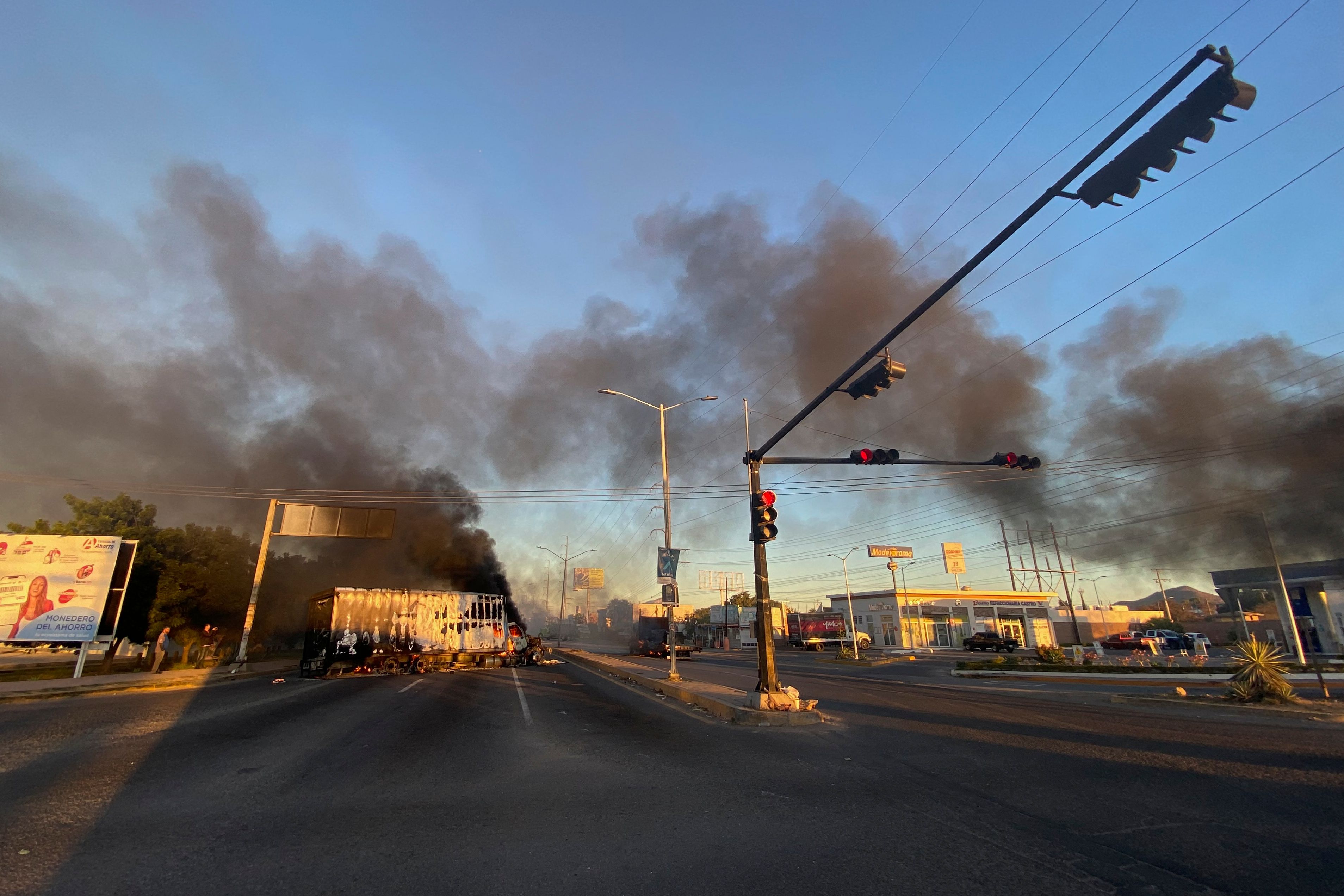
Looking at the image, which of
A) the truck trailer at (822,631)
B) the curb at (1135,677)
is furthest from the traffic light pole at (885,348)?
the truck trailer at (822,631)

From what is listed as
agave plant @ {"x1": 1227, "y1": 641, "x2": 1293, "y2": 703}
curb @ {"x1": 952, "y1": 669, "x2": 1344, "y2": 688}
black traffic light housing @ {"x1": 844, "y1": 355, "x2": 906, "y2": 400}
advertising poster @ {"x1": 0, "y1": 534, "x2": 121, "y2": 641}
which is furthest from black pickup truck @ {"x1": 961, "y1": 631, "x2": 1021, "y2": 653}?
advertising poster @ {"x1": 0, "y1": 534, "x2": 121, "y2": 641}

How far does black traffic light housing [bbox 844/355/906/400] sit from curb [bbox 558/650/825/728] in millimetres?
5643

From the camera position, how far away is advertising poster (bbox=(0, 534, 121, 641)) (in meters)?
19.5

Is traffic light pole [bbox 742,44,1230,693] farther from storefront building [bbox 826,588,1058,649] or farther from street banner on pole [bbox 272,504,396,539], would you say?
storefront building [bbox 826,588,1058,649]

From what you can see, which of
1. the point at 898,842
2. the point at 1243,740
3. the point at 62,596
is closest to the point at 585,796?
the point at 898,842

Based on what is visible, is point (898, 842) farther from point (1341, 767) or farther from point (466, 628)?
point (466, 628)

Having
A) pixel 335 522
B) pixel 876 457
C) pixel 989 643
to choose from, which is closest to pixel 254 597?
pixel 335 522

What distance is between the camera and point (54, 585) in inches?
790

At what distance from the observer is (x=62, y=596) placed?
66.1ft

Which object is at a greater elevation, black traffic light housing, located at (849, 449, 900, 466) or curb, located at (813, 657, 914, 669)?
black traffic light housing, located at (849, 449, 900, 466)

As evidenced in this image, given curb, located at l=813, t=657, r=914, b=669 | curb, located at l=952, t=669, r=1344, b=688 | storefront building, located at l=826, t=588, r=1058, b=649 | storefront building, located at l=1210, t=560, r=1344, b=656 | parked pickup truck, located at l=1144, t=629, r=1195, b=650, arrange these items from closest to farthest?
curb, located at l=952, t=669, r=1344, b=688 → storefront building, located at l=1210, t=560, r=1344, b=656 → curb, located at l=813, t=657, r=914, b=669 → parked pickup truck, located at l=1144, t=629, r=1195, b=650 → storefront building, located at l=826, t=588, r=1058, b=649

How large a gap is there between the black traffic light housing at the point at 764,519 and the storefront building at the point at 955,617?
171ft

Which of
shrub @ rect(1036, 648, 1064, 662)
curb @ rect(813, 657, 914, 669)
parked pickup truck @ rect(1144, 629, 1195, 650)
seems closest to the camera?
shrub @ rect(1036, 648, 1064, 662)

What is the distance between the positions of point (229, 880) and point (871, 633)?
71.0m
